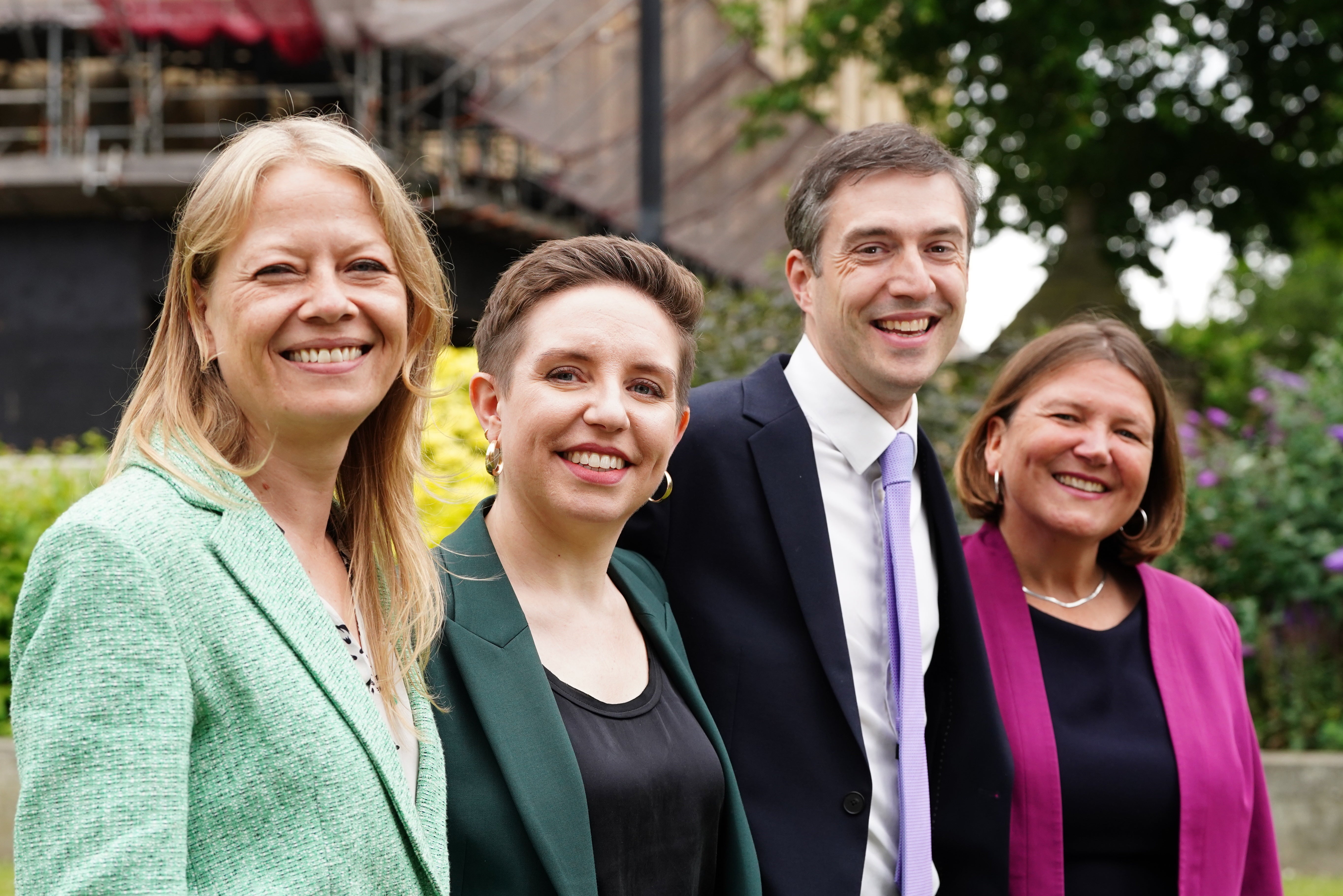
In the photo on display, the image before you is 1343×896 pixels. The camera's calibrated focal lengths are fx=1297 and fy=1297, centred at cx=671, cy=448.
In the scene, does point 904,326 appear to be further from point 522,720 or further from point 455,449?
point 455,449

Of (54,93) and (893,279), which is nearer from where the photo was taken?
(893,279)

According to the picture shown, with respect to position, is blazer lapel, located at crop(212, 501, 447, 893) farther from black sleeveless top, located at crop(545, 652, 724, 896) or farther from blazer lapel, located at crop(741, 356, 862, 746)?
blazer lapel, located at crop(741, 356, 862, 746)

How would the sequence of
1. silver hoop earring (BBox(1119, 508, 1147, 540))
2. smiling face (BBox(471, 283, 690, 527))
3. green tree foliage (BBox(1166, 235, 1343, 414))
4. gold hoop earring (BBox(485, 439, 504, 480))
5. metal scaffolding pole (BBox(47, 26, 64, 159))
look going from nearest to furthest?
smiling face (BBox(471, 283, 690, 527))
gold hoop earring (BBox(485, 439, 504, 480))
silver hoop earring (BBox(1119, 508, 1147, 540))
metal scaffolding pole (BBox(47, 26, 64, 159))
green tree foliage (BBox(1166, 235, 1343, 414))

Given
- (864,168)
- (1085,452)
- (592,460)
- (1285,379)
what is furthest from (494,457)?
(1285,379)

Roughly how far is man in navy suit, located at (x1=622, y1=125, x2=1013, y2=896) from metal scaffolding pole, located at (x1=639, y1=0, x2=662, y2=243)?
431cm

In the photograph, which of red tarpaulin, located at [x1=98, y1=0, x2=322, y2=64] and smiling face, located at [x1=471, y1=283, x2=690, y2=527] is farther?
red tarpaulin, located at [x1=98, y1=0, x2=322, y2=64]

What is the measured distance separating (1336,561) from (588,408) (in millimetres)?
5332

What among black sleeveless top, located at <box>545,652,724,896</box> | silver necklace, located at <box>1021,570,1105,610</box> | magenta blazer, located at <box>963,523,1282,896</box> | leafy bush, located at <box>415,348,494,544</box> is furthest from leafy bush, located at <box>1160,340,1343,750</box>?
black sleeveless top, located at <box>545,652,724,896</box>

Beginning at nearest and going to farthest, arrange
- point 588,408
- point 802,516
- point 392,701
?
point 392,701 → point 588,408 → point 802,516

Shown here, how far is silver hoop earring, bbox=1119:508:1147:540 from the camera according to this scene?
358 cm

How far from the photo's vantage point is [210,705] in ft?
5.61

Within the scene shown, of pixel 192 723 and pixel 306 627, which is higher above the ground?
pixel 306 627

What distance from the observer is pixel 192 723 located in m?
1.67

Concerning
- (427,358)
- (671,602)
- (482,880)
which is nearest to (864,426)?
(671,602)
